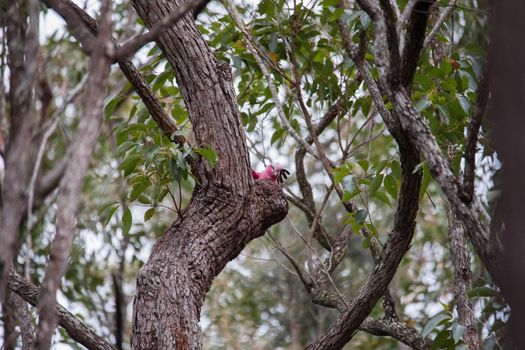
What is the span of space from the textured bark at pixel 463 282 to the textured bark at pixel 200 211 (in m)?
0.96

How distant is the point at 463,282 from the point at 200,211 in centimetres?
133

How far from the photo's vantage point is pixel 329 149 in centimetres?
704

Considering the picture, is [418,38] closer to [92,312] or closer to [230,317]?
[92,312]

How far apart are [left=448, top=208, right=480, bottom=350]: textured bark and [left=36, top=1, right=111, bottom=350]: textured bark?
1938mm

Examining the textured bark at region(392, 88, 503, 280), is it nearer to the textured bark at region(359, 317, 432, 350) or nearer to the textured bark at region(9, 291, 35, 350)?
the textured bark at region(359, 317, 432, 350)

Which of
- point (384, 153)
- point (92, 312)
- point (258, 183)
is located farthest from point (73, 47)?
point (258, 183)

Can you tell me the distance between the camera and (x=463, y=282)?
3260 millimetres

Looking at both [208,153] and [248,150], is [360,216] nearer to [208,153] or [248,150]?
[248,150]

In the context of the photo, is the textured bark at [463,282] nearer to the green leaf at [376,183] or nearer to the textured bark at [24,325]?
the green leaf at [376,183]

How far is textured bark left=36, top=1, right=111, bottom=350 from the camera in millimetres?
1411

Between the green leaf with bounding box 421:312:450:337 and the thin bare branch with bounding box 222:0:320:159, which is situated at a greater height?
the thin bare branch with bounding box 222:0:320:159

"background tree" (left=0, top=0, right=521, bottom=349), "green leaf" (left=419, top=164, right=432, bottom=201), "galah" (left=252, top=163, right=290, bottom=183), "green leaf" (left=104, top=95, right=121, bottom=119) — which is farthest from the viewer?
"galah" (left=252, top=163, right=290, bottom=183)

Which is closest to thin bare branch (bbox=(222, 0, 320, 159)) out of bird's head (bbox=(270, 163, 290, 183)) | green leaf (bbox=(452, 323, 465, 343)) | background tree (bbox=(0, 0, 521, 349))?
background tree (bbox=(0, 0, 521, 349))

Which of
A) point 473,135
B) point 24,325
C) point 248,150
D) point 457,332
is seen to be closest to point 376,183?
point 248,150
